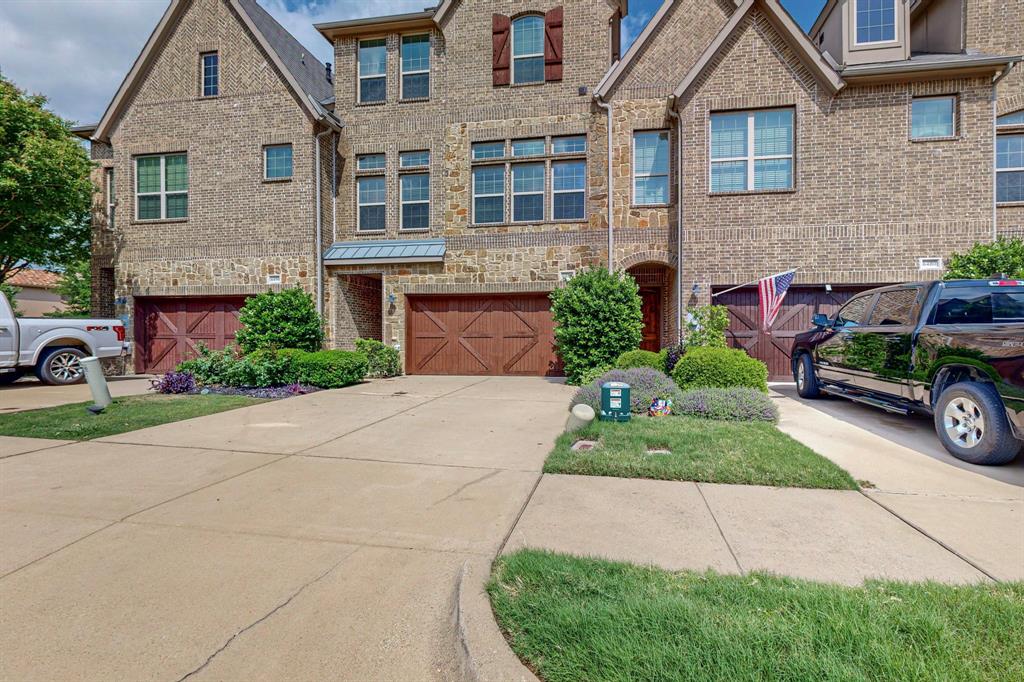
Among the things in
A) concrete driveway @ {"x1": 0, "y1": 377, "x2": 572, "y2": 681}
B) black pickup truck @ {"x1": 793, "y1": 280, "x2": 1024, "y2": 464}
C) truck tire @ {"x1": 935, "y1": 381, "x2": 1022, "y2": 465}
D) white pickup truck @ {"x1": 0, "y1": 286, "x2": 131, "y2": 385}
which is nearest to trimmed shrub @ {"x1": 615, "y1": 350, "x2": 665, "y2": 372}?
black pickup truck @ {"x1": 793, "y1": 280, "x2": 1024, "y2": 464}

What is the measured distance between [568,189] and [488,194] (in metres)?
2.22

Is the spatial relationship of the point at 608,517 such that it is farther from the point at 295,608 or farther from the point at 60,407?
the point at 60,407

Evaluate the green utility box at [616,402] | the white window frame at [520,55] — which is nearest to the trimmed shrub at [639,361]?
the green utility box at [616,402]

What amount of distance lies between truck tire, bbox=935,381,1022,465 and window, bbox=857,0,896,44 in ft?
35.8

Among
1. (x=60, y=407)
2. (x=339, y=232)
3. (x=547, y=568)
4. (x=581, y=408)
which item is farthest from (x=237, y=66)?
(x=547, y=568)

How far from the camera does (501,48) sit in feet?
45.7

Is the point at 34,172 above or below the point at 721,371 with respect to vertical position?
above

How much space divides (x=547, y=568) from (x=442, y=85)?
48.1ft

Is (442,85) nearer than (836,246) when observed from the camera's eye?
No

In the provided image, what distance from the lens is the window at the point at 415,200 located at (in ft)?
48.4

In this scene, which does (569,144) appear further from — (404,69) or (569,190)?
(404,69)

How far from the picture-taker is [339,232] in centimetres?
1516

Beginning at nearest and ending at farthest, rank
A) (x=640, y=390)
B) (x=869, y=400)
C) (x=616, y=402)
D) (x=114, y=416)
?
(x=616, y=402) < (x=869, y=400) < (x=114, y=416) < (x=640, y=390)

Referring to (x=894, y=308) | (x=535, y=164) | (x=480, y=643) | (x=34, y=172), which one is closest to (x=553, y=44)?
(x=535, y=164)
